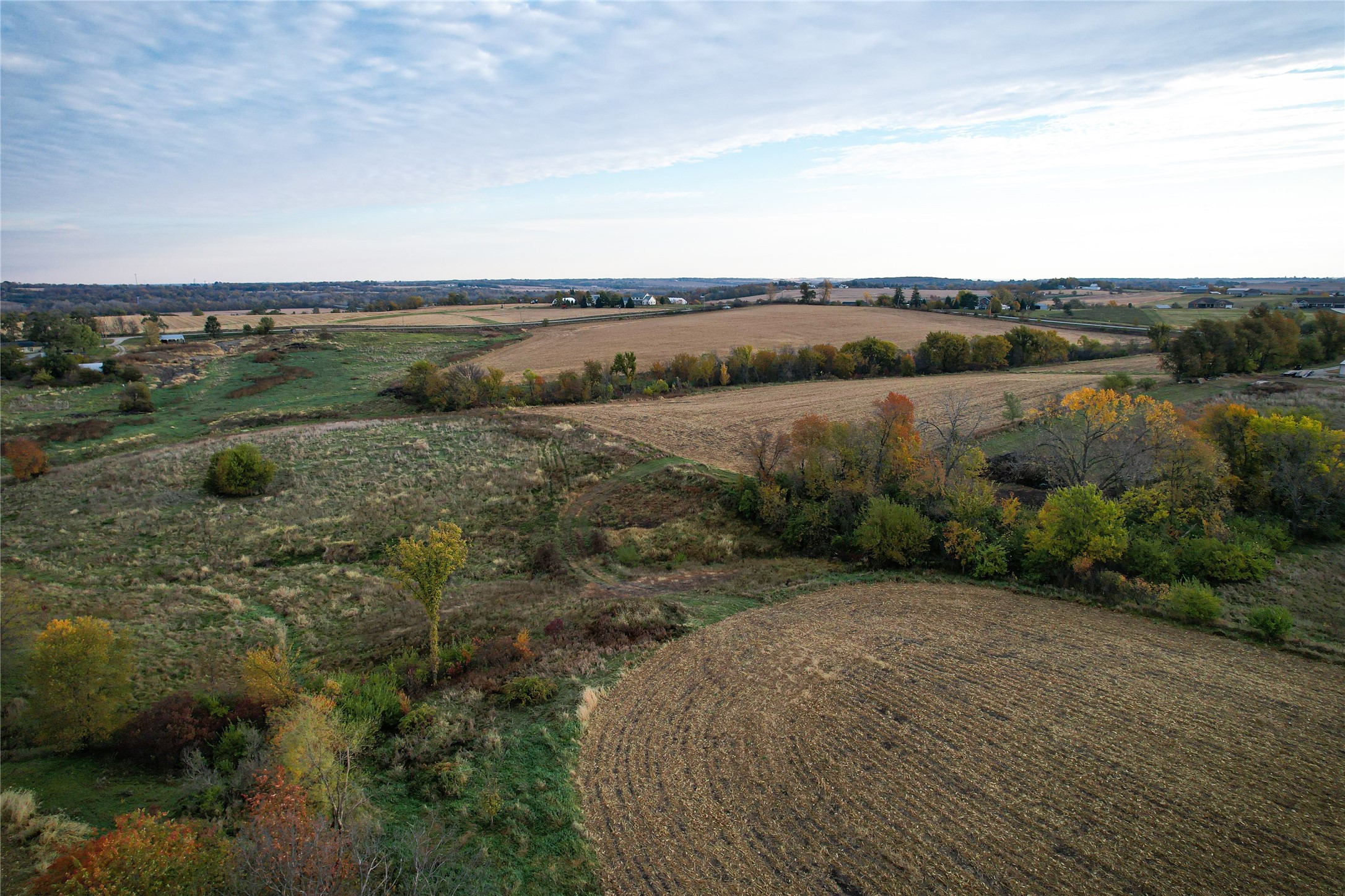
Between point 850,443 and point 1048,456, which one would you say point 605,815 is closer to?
point 850,443

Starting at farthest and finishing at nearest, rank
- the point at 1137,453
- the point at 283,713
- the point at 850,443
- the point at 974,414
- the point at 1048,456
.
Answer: the point at 974,414 → the point at 1048,456 → the point at 850,443 → the point at 1137,453 → the point at 283,713

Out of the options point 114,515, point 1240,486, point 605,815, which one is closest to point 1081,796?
point 605,815

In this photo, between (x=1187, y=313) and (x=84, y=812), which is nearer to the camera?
(x=84, y=812)

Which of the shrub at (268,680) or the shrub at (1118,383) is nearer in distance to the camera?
the shrub at (268,680)

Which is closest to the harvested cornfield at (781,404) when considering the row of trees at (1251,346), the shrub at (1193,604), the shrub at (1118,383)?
the shrub at (1118,383)

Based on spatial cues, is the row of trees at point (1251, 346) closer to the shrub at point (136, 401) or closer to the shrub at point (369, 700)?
the shrub at point (369, 700)

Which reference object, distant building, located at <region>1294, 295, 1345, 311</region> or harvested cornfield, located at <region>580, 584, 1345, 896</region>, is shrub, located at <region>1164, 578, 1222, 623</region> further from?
distant building, located at <region>1294, 295, 1345, 311</region>
